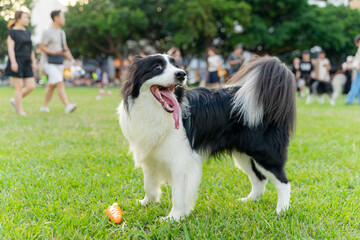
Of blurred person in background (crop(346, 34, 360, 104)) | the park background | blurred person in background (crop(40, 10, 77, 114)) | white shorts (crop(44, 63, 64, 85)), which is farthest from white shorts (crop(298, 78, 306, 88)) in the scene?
white shorts (crop(44, 63, 64, 85))

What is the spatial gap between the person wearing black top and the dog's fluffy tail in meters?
5.57

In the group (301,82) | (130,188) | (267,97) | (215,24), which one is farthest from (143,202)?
(215,24)

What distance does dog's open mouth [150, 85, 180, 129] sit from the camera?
87.6 inches

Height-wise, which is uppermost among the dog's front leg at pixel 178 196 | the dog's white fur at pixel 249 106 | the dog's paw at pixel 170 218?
the dog's white fur at pixel 249 106

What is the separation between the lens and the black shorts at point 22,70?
6.40 metres

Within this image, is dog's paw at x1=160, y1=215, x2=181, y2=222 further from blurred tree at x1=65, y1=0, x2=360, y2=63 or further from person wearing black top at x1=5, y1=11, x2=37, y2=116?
blurred tree at x1=65, y1=0, x2=360, y2=63

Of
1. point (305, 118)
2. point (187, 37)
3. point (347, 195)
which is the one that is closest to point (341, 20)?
point (187, 37)

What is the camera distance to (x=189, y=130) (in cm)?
247

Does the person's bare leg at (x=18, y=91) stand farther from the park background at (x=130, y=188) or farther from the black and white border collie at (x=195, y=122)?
the black and white border collie at (x=195, y=122)

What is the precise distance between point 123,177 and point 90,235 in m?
1.16

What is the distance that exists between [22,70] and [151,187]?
209 inches

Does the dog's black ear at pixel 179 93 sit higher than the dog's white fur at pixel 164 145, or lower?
higher

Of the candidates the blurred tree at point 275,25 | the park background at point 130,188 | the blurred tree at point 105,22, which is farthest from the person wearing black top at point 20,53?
the blurred tree at point 275,25

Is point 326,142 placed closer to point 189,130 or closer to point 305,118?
point 305,118
